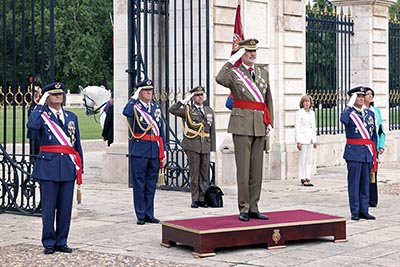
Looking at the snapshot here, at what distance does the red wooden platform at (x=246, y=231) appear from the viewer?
8523 mm

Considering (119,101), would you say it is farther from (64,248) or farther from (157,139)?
(64,248)

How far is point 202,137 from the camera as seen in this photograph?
12.3 m

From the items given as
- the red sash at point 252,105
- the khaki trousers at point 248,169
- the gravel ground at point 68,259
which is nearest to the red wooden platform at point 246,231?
the khaki trousers at point 248,169

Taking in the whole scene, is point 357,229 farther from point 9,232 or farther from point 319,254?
point 9,232

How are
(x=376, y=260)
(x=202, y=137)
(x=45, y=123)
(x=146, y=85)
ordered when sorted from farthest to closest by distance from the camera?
(x=202, y=137)
(x=146, y=85)
(x=45, y=123)
(x=376, y=260)

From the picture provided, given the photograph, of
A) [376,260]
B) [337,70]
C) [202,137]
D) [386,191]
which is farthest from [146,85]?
[337,70]

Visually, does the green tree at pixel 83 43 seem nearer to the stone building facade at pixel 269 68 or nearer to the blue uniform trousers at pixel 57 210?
the stone building facade at pixel 269 68

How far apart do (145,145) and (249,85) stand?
198 centimetres

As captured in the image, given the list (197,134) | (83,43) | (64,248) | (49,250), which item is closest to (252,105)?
(64,248)

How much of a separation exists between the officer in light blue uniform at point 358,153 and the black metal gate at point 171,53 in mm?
3388

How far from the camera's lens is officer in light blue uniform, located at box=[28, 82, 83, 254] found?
8.80 metres

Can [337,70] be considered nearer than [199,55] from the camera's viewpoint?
No

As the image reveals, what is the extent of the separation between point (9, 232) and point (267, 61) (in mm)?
7127

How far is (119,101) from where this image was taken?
1528cm
